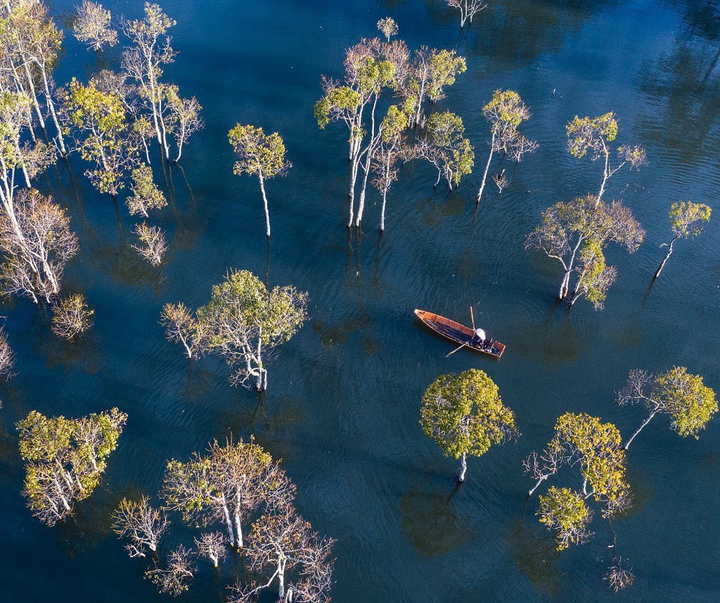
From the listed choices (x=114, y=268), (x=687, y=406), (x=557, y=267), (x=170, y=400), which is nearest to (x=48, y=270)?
(x=114, y=268)

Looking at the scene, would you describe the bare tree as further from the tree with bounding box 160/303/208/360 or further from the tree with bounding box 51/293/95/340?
the tree with bounding box 51/293/95/340

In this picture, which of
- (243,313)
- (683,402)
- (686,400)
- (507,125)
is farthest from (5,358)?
(507,125)

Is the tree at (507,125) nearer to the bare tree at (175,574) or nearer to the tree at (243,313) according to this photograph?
the tree at (243,313)

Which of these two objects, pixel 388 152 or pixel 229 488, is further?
pixel 388 152

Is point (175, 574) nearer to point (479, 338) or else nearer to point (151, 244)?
point (479, 338)

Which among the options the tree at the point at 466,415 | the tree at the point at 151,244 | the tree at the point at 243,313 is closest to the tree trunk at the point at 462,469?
the tree at the point at 466,415

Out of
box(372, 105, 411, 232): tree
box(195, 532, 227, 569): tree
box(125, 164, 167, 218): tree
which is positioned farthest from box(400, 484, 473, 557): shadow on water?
box(125, 164, 167, 218): tree
